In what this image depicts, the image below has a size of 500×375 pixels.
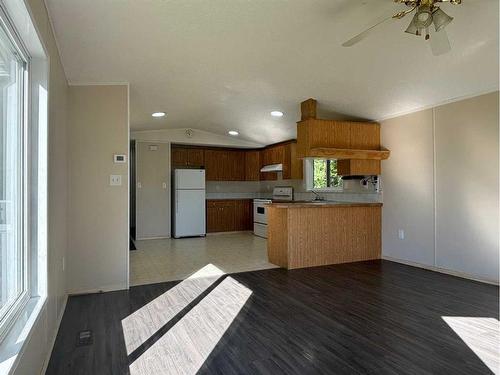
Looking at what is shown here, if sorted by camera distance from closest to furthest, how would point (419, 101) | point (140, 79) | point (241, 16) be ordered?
point (241, 16) → point (140, 79) → point (419, 101)

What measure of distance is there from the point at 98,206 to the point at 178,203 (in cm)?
352

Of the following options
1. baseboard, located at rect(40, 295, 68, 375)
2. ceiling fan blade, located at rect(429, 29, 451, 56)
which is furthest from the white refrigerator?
ceiling fan blade, located at rect(429, 29, 451, 56)

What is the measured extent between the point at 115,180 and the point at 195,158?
413cm

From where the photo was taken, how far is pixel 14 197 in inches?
71.2

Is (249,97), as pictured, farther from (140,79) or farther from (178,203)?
(178,203)

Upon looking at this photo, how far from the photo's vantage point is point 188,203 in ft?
23.3

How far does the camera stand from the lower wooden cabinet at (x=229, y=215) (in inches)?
303

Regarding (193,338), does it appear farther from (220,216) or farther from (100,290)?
(220,216)

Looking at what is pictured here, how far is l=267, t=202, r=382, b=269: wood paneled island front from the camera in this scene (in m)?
4.43

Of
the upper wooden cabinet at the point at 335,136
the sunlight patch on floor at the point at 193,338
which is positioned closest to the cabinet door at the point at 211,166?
the upper wooden cabinet at the point at 335,136

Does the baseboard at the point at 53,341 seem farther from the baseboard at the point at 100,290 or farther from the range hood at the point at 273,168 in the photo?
the range hood at the point at 273,168

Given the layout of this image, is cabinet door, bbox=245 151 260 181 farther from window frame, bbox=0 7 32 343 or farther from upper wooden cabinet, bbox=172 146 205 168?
window frame, bbox=0 7 32 343

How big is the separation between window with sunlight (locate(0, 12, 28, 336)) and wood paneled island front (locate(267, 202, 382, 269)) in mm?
3112

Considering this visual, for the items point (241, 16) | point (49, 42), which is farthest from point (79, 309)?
point (241, 16)
